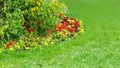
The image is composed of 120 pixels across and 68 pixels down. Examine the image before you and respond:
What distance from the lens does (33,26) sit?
871cm

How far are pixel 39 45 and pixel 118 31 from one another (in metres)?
2.51

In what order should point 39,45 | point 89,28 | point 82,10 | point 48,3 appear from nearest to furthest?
point 39,45 → point 48,3 → point 89,28 → point 82,10

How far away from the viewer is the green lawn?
7141mm

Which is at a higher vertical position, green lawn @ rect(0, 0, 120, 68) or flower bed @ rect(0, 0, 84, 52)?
flower bed @ rect(0, 0, 84, 52)

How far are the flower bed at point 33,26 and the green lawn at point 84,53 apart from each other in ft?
0.95

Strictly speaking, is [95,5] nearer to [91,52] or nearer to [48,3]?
[48,3]

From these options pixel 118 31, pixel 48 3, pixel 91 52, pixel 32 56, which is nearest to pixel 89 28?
pixel 118 31

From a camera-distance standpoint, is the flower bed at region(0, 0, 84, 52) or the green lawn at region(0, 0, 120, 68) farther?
the flower bed at region(0, 0, 84, 52)

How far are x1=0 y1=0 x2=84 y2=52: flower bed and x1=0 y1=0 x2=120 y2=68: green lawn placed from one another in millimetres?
288

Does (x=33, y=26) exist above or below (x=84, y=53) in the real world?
above

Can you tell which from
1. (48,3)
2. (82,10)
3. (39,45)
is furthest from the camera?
(82,10)

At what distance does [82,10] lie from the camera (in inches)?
454

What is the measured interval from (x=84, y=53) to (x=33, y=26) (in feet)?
5.27

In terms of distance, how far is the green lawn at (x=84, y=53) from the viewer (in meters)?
7.14
